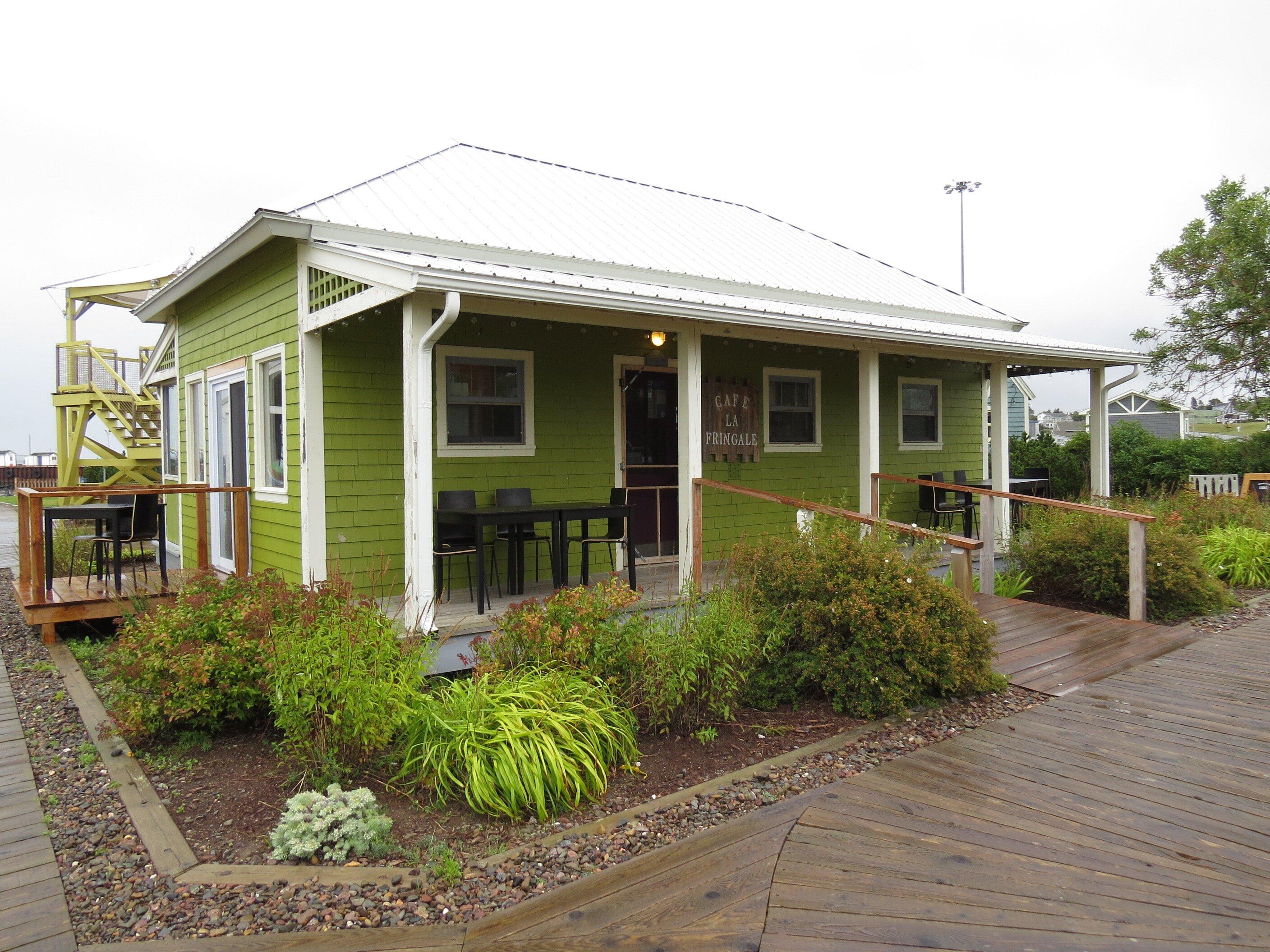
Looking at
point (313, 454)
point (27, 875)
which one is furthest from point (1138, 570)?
point (27, 875)

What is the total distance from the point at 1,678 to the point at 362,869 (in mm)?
4869

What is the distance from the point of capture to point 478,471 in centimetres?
754

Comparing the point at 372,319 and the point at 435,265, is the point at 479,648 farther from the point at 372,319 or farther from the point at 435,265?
the point at 372,319

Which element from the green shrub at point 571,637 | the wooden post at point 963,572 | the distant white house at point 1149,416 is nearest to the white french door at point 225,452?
the green shrub at point 571,637

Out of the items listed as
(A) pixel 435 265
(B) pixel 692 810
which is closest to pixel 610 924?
(B) pixel 692 810

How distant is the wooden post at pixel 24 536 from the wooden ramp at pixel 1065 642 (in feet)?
27.2

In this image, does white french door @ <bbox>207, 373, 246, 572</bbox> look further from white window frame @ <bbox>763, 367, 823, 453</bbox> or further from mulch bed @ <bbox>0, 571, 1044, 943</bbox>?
white window frame @ <bbox>763, 367, 823, 453</bbox>

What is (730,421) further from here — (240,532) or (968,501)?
(240,532)

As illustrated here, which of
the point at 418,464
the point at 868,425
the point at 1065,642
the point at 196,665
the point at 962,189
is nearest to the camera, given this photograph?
the point at 196,665

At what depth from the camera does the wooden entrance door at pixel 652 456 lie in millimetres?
8625

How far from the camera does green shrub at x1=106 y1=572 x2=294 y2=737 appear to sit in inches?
167

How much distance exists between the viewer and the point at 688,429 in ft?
22.8

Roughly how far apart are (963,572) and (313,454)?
16.7ft

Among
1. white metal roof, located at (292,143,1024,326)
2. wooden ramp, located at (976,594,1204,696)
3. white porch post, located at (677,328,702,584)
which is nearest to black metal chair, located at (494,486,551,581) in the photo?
white porch post, located at (677,328,702,584)
